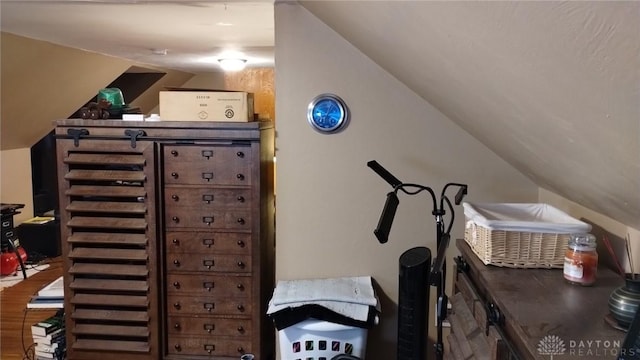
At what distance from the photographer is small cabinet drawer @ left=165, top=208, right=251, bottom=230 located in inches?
102

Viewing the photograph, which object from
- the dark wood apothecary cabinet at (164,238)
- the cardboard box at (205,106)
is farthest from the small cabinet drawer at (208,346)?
the cardboard box at (205,106)

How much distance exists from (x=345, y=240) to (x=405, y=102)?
0.70m

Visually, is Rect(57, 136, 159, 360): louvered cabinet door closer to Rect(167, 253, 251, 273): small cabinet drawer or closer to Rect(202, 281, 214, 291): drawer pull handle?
Rect(167, 253, 251, 273): small cabinet drawer

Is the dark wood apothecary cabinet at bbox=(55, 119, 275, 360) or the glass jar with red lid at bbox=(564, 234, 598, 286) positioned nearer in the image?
the glass jar with red lid at bbox=(564, 234, 598, 286)

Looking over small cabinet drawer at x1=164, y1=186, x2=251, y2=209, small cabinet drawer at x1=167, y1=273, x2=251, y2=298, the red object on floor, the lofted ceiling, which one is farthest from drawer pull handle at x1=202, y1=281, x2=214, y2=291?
the red object on floor

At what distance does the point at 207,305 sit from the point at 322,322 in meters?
0.75

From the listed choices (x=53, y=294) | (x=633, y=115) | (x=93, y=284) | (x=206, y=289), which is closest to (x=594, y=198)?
(x=633, y=115)

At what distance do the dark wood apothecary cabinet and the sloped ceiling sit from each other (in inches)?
A: 39.2

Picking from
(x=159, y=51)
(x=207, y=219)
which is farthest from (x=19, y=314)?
(x=159, y=51)

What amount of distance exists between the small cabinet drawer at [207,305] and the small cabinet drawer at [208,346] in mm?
137

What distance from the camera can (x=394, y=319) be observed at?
2512 millimetres

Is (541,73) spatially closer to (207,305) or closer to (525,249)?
(525,249)

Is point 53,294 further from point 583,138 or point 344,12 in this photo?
point 583,138

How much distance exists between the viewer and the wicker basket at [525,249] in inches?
61.8
